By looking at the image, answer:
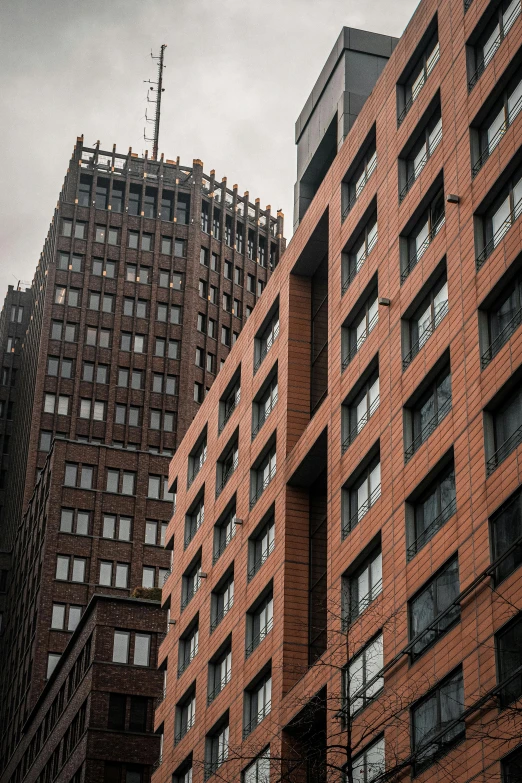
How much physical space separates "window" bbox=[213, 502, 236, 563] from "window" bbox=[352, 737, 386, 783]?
74.6 ft

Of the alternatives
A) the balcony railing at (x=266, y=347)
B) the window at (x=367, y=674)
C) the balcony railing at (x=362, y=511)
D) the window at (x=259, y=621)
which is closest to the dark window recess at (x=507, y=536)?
the window at (x=367, y=674)

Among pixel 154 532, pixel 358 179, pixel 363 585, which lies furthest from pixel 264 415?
pixel 154 532

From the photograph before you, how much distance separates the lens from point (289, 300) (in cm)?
6606

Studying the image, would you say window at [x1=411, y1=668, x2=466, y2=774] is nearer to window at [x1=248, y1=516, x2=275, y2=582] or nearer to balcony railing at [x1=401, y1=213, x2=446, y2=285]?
balcony railing at [x1=401, y1=213, x2=446, y2=285]

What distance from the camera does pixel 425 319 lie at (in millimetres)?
49812

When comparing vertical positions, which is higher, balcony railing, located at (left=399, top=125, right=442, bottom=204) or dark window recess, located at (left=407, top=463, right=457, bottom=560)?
balcony railing, located at (left=399, top=125, right=442, bottom=204)

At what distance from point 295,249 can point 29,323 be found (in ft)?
340

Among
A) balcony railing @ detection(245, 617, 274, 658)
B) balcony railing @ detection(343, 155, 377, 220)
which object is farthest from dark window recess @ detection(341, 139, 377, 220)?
balcony railing @ detection(245, 617, 274, 658)

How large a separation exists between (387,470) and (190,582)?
28674mm

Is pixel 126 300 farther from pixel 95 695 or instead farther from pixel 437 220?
pixel 437 220

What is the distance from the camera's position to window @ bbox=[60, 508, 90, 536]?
117m

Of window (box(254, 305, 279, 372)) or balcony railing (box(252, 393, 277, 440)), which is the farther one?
window (box(254, 305, 279, 372))

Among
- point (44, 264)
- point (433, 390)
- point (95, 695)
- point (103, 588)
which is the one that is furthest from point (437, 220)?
point (44, 264)

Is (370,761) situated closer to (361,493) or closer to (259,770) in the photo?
(361,493)
